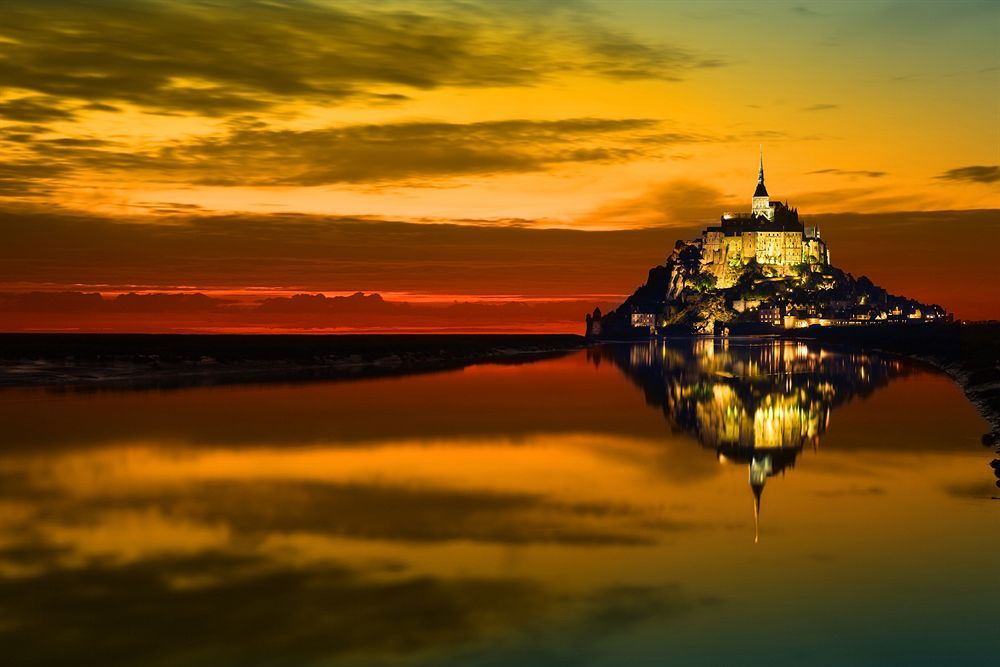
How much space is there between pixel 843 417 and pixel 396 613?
25.1 metres

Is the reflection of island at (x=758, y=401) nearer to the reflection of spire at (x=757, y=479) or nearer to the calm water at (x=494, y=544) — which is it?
the reflection of spire at (x=757, y=479)

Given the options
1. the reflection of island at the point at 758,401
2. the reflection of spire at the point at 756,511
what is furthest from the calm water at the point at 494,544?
the reflection of island at the point at 758,401

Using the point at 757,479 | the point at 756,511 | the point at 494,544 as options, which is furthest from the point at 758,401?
the point at 494,544

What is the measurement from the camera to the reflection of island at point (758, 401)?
24578 mm

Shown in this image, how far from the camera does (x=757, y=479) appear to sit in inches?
794

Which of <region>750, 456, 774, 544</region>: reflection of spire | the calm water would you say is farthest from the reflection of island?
the calm water

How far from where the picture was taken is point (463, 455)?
79.6ft

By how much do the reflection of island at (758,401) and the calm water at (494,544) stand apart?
290mm

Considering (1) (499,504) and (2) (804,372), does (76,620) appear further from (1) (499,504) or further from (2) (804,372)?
(2) (804,372)

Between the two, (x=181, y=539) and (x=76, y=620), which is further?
(x=181, y=539)

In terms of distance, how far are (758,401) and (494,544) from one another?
27.6 m

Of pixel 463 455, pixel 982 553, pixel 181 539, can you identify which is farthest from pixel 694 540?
pixel 463 455

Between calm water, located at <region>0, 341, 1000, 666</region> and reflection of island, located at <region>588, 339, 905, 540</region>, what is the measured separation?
0.29 metres

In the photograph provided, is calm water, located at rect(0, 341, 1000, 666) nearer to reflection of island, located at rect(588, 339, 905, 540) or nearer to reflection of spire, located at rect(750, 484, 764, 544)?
reflection of spire, located at rect(750, 484, 764, 544)
